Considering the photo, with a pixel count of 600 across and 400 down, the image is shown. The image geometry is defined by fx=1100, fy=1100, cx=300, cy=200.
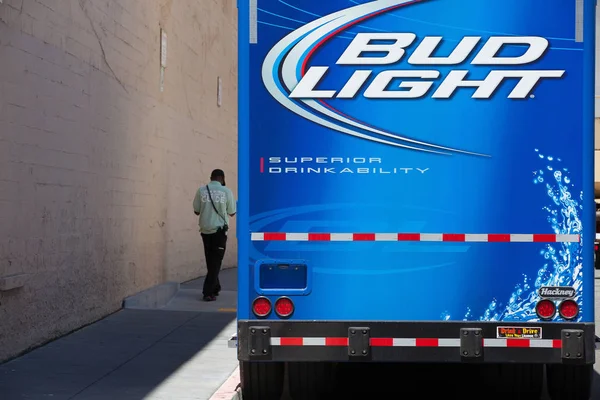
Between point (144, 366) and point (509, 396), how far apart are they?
3.21 metres

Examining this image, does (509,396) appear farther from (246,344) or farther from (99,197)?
(99,197)

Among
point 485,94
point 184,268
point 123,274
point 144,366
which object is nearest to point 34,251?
point 144,366

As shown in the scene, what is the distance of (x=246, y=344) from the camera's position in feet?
23.3

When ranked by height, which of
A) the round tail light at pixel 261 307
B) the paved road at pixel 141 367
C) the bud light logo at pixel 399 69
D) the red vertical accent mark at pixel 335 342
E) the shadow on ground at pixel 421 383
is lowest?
the shadow on ground at pixel 421 383

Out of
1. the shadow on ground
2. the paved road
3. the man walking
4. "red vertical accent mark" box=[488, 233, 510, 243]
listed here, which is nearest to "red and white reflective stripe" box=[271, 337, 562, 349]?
"red vertical accent mark" box=[488, 233, 510, 243]

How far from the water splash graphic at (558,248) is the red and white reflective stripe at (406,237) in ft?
0.23

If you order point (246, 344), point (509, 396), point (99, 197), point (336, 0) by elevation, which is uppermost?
point (336, 0)

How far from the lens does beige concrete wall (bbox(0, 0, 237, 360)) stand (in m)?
9.72

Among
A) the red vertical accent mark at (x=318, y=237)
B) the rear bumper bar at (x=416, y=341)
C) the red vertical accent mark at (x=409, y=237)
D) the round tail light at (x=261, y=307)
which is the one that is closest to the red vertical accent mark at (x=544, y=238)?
the rear bumper bar at (x=416, y=341)

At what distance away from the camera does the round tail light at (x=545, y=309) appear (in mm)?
6996

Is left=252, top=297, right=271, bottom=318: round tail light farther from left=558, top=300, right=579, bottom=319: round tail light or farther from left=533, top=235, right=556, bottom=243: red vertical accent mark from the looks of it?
left=558, top=300, right=579, bottom=319: round tail light

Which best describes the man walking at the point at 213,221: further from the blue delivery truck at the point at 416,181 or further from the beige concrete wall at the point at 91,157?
the blue delivery truck at the point at 416,181

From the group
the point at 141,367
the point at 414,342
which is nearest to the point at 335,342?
the point at 414,342

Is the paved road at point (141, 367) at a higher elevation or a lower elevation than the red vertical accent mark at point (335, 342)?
lower
